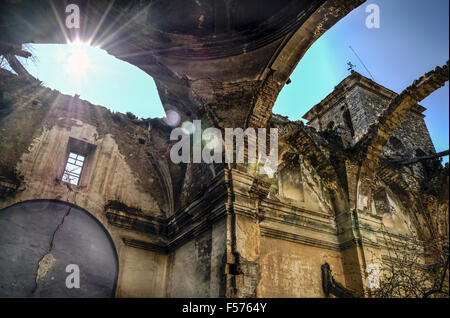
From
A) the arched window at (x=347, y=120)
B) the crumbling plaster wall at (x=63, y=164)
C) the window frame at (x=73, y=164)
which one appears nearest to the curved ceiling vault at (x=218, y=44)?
the crumbling plaster wall at (x=63, y=164)

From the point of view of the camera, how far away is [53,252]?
19.2 feet

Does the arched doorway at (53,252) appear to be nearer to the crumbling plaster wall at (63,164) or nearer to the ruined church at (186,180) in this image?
the ruined church at (186,180)

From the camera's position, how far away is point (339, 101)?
14.3m

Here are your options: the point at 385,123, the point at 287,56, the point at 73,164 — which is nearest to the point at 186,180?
the point at 73,164

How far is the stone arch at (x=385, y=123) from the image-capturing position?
26.3 ft

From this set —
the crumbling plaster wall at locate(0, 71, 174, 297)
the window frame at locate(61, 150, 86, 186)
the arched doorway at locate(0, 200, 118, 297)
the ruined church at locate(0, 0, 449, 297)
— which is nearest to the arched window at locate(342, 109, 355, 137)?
the ruined church at locate(0, 0, 449, 297)

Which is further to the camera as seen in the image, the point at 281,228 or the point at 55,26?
the point at 281,228

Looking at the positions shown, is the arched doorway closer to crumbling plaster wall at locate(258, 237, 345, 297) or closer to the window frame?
the window frame

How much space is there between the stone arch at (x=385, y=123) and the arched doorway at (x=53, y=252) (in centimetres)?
592
